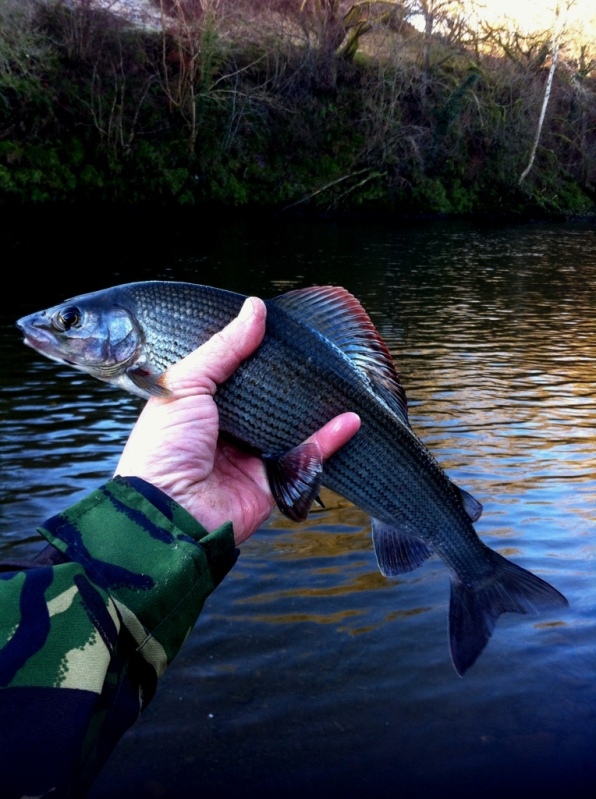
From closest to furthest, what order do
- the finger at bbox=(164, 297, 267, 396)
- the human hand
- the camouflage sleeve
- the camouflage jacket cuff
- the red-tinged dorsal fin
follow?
the camouflage sleeve, the camouflage jacket cuff, the human hand, the finger at bbox=(164, 297, 267, 396), the red-tinged dorsal fin

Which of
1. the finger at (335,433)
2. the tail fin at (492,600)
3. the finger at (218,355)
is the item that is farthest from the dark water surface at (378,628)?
the finger at (218,355)

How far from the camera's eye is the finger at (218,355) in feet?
8.91

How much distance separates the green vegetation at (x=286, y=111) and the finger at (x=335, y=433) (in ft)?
100

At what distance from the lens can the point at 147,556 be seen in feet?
6.24

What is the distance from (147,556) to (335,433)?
1.11 meters

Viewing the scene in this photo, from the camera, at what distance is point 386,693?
4.66 metres

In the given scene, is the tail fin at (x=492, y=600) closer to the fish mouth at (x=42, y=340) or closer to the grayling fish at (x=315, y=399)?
the grayling fish at (x=315, y=399)

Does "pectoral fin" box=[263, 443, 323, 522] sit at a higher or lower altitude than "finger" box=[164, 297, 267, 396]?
lower

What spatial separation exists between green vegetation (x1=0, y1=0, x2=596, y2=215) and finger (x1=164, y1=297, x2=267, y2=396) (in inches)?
1198

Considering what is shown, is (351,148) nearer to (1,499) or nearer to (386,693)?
(1,499)

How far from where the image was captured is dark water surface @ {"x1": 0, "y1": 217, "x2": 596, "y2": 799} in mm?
4113

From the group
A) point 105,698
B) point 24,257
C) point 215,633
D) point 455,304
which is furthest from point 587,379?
point 24,257

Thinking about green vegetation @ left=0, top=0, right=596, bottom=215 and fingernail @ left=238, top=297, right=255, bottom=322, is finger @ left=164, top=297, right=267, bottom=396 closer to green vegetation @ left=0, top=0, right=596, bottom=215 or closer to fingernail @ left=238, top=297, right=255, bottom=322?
fingernail @ left=238, top=297, right=255, bottom=322

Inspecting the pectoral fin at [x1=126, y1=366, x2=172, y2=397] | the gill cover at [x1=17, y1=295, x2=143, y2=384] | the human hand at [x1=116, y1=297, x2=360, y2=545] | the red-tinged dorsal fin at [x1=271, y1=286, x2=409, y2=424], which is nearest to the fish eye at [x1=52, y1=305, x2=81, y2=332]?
the gill cover at [x1=17, y1=295, x2=143, y2=384]
